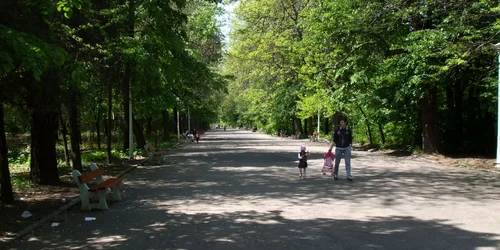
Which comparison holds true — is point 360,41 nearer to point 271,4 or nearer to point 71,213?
point 71,213

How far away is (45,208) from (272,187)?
5.25 metres

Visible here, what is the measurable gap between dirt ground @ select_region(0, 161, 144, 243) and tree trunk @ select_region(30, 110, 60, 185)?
1.05 ft

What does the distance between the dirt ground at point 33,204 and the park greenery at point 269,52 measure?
0.40 metres

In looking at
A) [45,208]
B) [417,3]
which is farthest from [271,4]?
[45,208]

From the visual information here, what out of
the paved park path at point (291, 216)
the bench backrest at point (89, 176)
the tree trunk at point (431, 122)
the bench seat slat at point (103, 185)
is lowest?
the paved park path at point (291, 216)

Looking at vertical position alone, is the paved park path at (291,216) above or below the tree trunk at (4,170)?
below

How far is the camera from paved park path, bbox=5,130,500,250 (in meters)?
5.90

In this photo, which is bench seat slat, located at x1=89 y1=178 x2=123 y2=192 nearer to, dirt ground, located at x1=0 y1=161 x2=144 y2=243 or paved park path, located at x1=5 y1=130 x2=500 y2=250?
paved park path, located at x1=5 y1=130 x2=500 y2=250

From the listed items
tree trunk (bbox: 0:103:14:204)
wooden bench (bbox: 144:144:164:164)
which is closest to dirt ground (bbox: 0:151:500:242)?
tree trunk (bbox: 0:103:14:204)

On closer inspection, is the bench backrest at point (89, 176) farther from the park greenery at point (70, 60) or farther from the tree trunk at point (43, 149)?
the tree trunk at point (43, 149)

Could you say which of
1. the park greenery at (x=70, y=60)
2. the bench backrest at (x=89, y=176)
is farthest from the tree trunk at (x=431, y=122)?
the bench backrest at (x=89, y=176)

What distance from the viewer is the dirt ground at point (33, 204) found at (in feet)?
23.0

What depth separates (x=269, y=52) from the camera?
32.3 metres

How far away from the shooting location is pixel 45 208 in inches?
333
